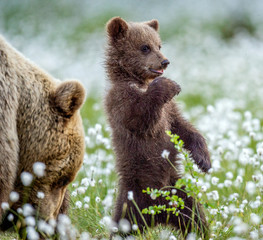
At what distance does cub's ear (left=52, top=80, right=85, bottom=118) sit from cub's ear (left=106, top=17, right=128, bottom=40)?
2.44ft

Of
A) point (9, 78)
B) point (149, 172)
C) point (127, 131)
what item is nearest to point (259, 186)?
point (149, 172)

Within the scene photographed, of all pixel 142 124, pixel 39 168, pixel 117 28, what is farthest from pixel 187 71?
pixel 39 168

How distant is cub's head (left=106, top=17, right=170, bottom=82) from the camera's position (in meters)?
4.07

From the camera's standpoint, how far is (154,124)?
3854 millimetres

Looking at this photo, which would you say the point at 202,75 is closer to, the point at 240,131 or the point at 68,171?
the point at 240,131

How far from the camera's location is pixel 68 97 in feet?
12.0

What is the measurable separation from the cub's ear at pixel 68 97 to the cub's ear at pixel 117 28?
743 millimetres

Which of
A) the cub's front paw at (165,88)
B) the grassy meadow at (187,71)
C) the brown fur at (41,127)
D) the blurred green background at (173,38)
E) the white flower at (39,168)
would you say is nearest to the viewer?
the white flower at (39,168)

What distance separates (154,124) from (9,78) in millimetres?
1131

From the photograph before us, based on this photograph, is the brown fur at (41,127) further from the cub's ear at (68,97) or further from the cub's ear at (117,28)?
the cub's ear at (117,28)

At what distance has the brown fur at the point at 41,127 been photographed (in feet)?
11.9

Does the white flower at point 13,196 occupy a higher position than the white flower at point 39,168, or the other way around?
the white flower at point 39,168

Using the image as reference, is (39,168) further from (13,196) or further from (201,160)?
(201,160)

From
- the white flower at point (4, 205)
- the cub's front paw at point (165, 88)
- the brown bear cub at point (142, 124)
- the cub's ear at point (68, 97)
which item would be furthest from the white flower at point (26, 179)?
the cub's front paw at point (165, 88)
